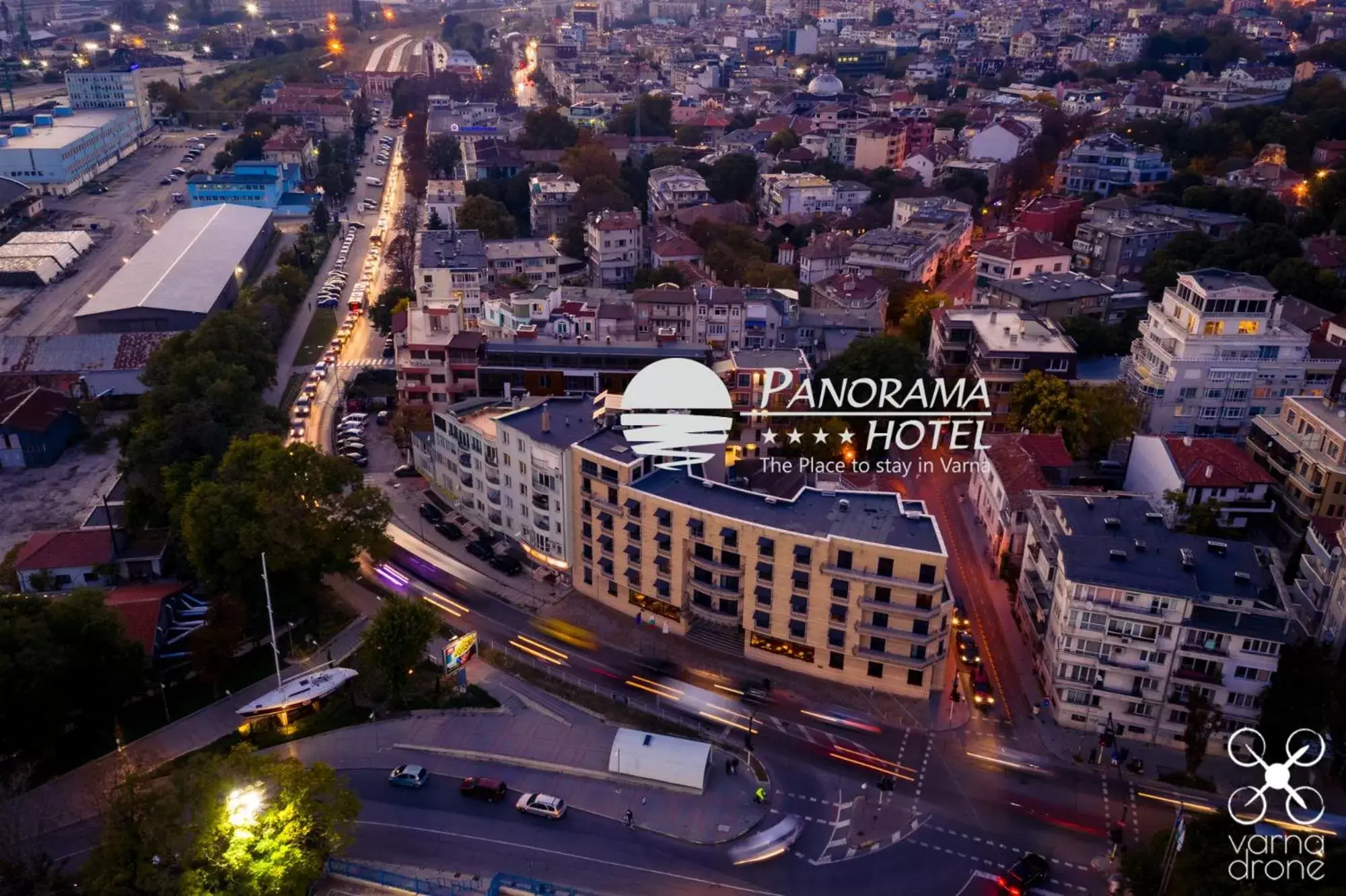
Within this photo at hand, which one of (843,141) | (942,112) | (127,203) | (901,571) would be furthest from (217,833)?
(942,112)

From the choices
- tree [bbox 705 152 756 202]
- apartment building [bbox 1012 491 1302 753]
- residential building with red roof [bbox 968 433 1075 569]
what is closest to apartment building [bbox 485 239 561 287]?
tree [bbox 705 152 756 202]

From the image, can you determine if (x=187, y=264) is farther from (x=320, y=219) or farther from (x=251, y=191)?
(x=251, y=191)

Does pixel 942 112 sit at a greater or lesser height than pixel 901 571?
greater

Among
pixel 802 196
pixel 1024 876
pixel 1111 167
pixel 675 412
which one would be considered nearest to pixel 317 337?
pixel 675 412

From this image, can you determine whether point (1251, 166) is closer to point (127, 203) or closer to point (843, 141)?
point (843, 141)

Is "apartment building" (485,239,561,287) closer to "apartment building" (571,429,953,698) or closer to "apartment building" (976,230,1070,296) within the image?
"apartment building" (976,230,1070,296)

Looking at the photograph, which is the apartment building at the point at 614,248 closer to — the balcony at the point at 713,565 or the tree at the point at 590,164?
the tree at the point at 590,164

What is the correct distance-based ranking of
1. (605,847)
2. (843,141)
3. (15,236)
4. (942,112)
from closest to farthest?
(605,847) < (15,236) < (843,141) < (942,112)

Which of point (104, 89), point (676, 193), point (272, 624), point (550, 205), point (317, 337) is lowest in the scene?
point (317, 337)
